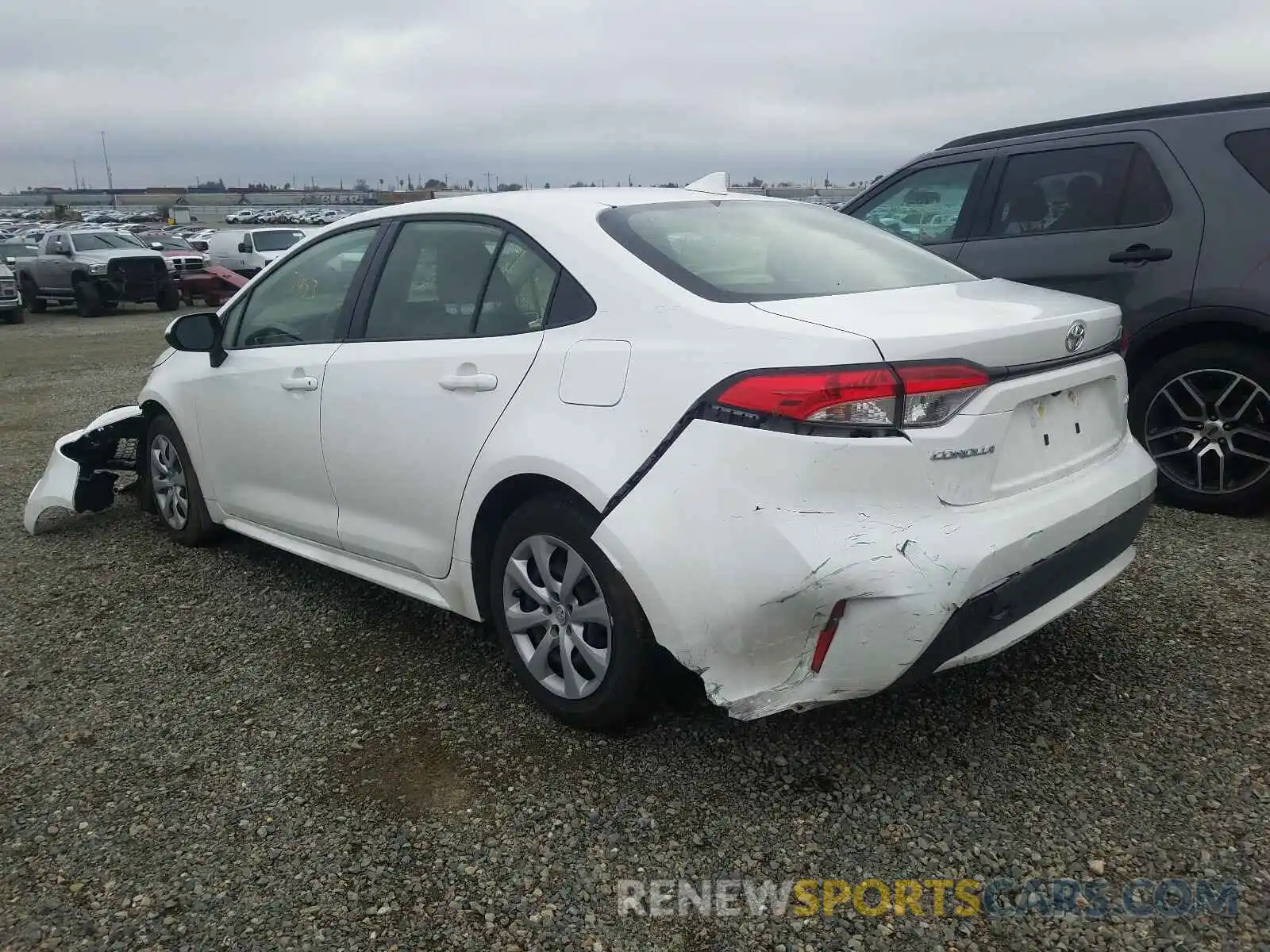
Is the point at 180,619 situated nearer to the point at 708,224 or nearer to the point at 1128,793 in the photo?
the point at 708,224

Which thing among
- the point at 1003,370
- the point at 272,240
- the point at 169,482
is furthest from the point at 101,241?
the point at 1003,370

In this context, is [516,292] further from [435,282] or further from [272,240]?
[272,240]

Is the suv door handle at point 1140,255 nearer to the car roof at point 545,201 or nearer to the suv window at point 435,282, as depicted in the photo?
the car roof at point 545,201

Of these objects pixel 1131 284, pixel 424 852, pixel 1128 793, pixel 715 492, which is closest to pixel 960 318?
pixel 715 492

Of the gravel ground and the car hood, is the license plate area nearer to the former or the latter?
the gravel ground

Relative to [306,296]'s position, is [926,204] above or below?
above

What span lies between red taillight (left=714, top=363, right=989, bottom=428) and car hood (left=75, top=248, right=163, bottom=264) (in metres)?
20.3

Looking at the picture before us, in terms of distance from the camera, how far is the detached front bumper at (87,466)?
5.22 metres

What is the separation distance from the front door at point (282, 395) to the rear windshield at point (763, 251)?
4.10ft

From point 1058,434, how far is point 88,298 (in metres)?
21.0

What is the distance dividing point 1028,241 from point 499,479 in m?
3.50

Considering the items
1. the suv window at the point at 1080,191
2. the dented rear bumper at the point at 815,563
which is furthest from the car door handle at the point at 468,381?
the suv window at the point at 1080,191

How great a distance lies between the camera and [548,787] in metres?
2.77

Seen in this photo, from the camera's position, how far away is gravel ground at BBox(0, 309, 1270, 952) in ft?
7.51
